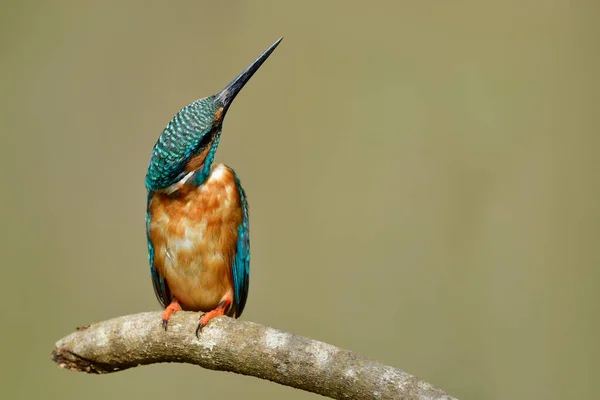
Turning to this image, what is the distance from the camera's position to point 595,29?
2820 mm

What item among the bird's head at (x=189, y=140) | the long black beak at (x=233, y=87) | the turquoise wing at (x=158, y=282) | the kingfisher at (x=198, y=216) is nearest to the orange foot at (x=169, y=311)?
the kingfisher at (x=198, y=216)

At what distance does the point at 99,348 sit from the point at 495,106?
1.87 m

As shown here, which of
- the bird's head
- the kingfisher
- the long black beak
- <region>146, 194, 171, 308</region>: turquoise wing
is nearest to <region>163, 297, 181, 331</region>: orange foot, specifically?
the kingfisher

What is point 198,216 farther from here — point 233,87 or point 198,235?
point 233,87

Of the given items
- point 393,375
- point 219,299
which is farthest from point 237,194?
point 393,375

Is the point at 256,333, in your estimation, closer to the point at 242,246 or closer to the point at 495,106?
the point at 242,246

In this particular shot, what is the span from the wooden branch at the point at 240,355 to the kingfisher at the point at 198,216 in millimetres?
63

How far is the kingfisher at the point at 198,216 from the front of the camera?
1.82 metres

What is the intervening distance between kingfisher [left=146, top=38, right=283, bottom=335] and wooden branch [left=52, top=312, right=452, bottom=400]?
0.21ft

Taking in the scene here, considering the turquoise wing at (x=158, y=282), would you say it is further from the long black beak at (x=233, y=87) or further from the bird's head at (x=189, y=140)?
the long black beak at (x=233, y=87)

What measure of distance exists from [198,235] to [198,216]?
5 cm

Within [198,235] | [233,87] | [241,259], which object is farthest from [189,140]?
[241,259]

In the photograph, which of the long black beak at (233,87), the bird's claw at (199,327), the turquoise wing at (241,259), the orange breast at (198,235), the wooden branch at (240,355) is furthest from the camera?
the turquoise wing at (241,259)

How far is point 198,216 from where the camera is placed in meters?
1.98
